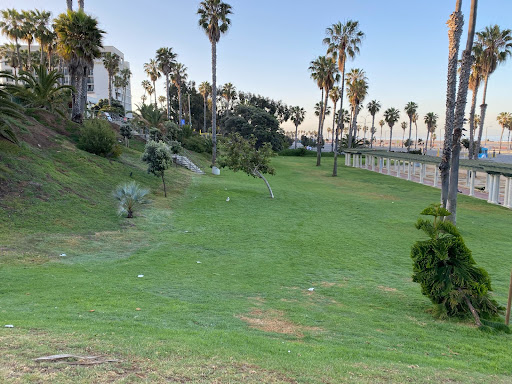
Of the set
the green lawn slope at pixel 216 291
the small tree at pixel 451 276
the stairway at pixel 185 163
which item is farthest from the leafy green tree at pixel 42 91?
the small tree at pixel 451 276

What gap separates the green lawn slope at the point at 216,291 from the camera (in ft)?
15.6

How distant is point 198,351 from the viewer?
4949mm

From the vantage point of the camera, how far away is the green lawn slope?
476 centimetres

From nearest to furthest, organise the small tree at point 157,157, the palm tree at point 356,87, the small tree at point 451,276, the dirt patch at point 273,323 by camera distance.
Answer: the dirt patch at point 273,323, the small tree at point 451,276, the small tree at point 157,157, the palm tree at point 356,87

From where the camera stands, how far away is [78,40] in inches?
1081

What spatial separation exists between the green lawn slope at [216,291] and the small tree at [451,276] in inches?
20.7

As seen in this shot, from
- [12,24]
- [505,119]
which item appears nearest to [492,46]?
[12,24]

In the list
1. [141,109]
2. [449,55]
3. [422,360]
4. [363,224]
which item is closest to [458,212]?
[363,224]

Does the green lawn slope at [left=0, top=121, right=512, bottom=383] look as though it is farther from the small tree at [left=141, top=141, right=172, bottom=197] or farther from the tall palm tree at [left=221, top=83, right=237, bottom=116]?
the tall palm tree at [left=221, top=83, right=237, bottom=116]

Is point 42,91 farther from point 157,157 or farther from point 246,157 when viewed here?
point 246,157

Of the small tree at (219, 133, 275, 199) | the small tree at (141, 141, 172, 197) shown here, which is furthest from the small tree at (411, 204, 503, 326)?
the small tree at (219, 133, 275, 199)

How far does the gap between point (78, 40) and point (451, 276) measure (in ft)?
92.7

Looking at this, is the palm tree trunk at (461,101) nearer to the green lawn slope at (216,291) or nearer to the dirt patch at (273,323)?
the green lawn slope at (216,291)

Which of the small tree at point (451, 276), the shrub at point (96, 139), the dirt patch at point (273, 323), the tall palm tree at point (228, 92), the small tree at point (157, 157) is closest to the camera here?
the dirt patch at point (273, 323)
